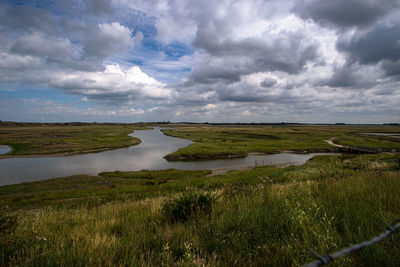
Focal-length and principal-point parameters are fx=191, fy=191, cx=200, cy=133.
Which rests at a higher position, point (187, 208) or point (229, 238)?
point (229, 238)

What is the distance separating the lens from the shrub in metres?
4.36

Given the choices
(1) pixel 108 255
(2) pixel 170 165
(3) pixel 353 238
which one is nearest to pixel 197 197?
(1) pixel 108 255

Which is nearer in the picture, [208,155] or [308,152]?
[208,155]

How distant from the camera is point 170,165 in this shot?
43.5 metres

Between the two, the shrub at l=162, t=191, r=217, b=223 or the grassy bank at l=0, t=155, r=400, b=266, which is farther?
the shrub at l=162, t=191, r=217, b=223

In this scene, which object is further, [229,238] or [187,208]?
[187,208]

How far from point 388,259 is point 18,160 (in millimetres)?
63706

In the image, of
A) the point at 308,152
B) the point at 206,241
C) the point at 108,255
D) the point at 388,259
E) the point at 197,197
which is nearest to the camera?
the point at 388,259

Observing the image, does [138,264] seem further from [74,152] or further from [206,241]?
[74,152]

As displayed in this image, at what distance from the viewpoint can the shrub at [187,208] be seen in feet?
14.3

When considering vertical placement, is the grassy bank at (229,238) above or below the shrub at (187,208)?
above

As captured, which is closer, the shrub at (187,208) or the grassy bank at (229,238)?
the grassy bank at (229,238)

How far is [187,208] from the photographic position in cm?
447

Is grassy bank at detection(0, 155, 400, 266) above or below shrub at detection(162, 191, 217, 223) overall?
above
